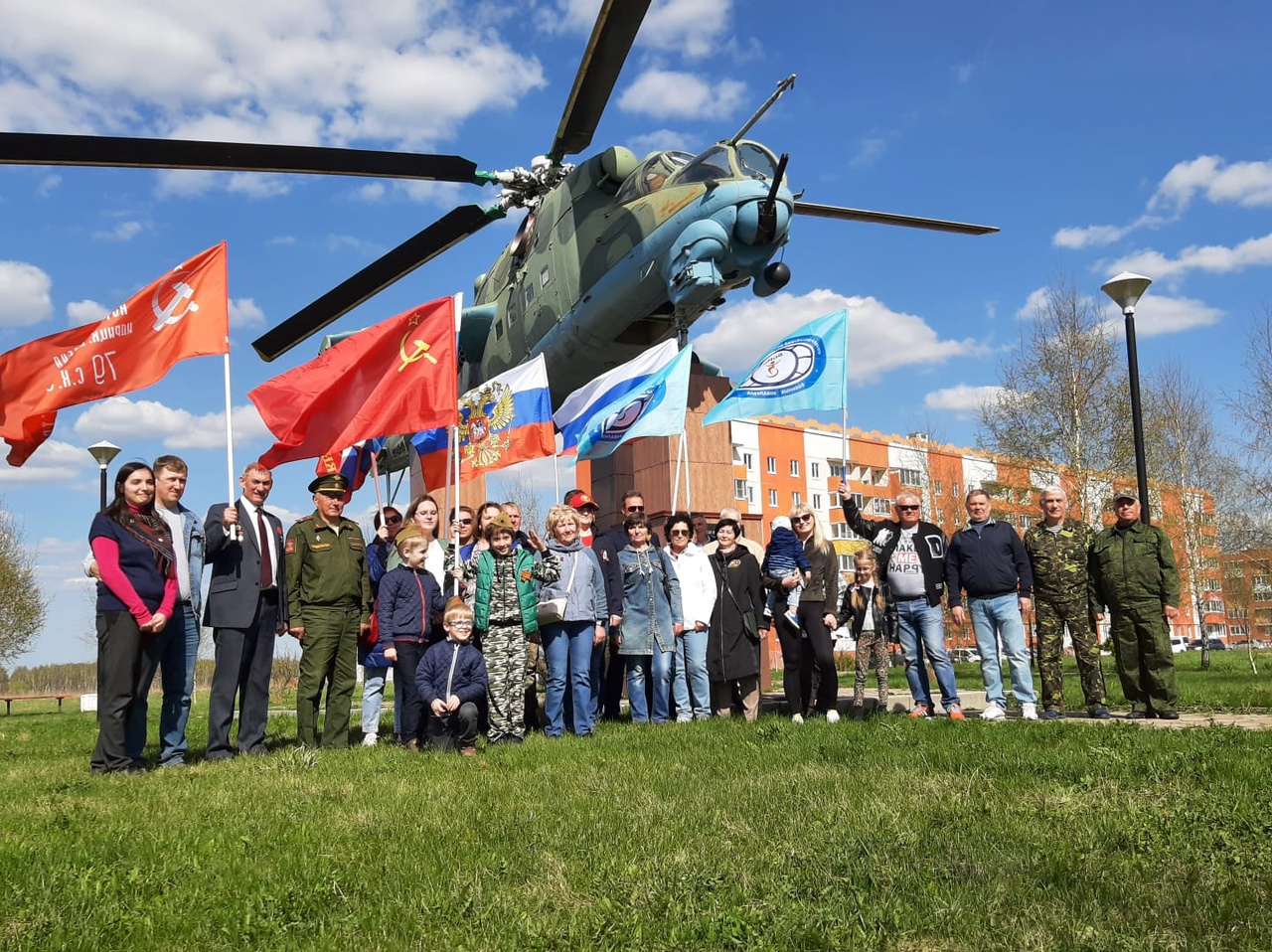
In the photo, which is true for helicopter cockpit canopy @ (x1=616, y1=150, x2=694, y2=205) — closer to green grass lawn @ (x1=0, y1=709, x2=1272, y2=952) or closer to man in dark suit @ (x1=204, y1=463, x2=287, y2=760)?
man in dark suit @ (x1=204, y1=463, x2=287, y2=760)

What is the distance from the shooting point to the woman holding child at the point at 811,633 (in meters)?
8.71

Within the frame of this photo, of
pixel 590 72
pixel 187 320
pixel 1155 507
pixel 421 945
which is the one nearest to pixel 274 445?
pixel 187 320

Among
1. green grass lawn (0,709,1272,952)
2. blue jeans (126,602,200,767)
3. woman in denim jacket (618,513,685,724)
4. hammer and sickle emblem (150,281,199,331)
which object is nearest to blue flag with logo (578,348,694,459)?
woman in denim jacket (618,513,685,724)

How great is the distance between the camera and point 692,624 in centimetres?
911

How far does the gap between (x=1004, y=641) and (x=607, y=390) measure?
18.9 ft

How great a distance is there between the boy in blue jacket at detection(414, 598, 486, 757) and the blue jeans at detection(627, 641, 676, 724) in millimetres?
1821

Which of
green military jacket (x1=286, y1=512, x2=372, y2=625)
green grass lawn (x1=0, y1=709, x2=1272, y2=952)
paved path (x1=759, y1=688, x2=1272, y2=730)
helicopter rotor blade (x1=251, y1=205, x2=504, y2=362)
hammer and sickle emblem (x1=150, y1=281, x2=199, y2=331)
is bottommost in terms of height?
paved path (x1=759, y1=688, x2=1272, y2=730)

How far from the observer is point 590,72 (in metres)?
11.4

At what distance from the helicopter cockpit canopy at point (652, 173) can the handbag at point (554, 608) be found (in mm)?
6997

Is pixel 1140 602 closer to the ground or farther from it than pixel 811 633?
farther from it

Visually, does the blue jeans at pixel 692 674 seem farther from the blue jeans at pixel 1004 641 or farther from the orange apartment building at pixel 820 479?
the blue jeans at pixel 1004 641

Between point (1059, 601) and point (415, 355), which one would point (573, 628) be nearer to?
point (415, 355)

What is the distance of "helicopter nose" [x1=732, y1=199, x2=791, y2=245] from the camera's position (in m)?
12.4

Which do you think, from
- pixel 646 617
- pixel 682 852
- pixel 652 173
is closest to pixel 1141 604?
pixel 646 617
